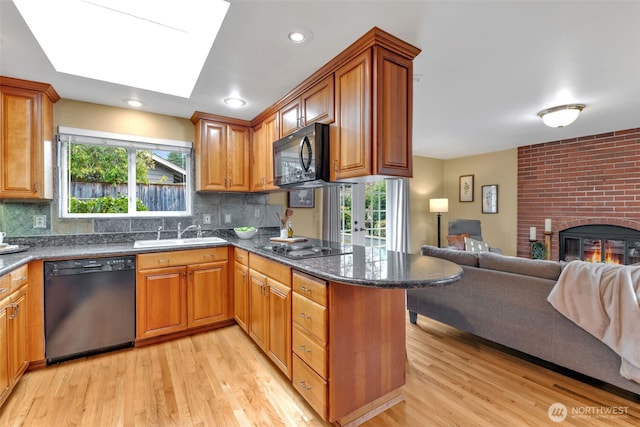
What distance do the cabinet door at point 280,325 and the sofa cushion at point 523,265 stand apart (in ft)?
5.40

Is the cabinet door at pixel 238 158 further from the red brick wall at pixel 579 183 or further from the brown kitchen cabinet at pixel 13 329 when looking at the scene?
the red brick wall at pixel 579 183

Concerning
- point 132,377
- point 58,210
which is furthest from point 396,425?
point 58,210

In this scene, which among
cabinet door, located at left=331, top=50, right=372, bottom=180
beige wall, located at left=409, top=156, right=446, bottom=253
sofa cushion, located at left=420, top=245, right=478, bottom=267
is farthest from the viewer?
beige wall, located at left=409, top=156, right=446, bottom=253

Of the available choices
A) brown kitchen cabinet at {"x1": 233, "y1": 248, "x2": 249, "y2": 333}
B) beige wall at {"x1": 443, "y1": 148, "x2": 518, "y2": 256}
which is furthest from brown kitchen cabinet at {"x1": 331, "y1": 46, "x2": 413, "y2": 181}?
beige wall at {"x1": 443, "y1": 148, "x2": 518, "y2": 256}

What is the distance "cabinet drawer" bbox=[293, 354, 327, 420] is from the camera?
5.20 feet

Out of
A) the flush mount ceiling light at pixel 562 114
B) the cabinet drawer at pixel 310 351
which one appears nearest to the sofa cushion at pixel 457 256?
the cabinet drawer at pixel 310 351

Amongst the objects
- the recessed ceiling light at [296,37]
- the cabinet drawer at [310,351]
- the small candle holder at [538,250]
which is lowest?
the cabinet drawer at [310,351]

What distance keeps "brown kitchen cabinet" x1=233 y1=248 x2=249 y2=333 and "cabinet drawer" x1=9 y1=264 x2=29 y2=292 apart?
4.92ft

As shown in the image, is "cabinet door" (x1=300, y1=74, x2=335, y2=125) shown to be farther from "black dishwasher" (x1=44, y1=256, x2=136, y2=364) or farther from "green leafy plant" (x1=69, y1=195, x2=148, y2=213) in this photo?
"green leafy plant" (x1=69, y1=195, x2=148, y2=213)

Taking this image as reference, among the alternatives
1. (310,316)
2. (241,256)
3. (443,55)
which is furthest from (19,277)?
(443,55)

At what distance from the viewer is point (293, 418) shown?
1.71 m

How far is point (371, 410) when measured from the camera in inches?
68.1

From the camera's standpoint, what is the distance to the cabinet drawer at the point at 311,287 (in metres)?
1.59

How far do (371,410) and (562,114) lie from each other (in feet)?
10.9
